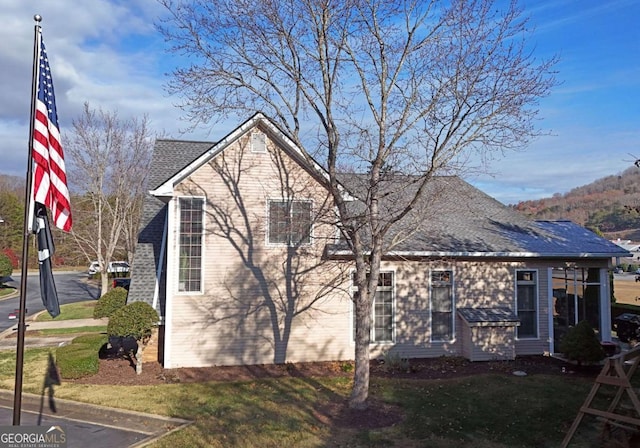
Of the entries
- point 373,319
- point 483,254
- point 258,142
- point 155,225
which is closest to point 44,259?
point 258,142

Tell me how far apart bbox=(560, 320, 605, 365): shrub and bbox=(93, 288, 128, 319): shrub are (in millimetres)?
12829

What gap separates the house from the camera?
1316cm

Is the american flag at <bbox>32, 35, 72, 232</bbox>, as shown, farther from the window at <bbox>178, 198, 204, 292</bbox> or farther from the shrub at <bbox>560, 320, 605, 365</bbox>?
the shrub at <bbox>560, 320, 605, 365</bbox>

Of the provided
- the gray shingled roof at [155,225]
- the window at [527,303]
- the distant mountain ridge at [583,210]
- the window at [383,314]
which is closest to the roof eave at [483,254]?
the window at [527,303]

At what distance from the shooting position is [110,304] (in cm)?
1512

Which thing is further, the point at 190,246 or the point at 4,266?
the point at 4,266

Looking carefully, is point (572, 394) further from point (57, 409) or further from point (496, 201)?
point (57, 409)

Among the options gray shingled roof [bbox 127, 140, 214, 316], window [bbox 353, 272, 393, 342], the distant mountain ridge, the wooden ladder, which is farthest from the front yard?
the distant mountain ridge

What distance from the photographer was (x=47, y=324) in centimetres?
2255

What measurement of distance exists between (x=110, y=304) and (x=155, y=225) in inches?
118

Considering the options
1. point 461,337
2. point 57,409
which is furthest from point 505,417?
point 57,409

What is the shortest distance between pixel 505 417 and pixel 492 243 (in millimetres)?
6810

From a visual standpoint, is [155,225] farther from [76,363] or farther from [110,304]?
[76,363]

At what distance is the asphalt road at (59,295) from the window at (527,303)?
21.1 metres
